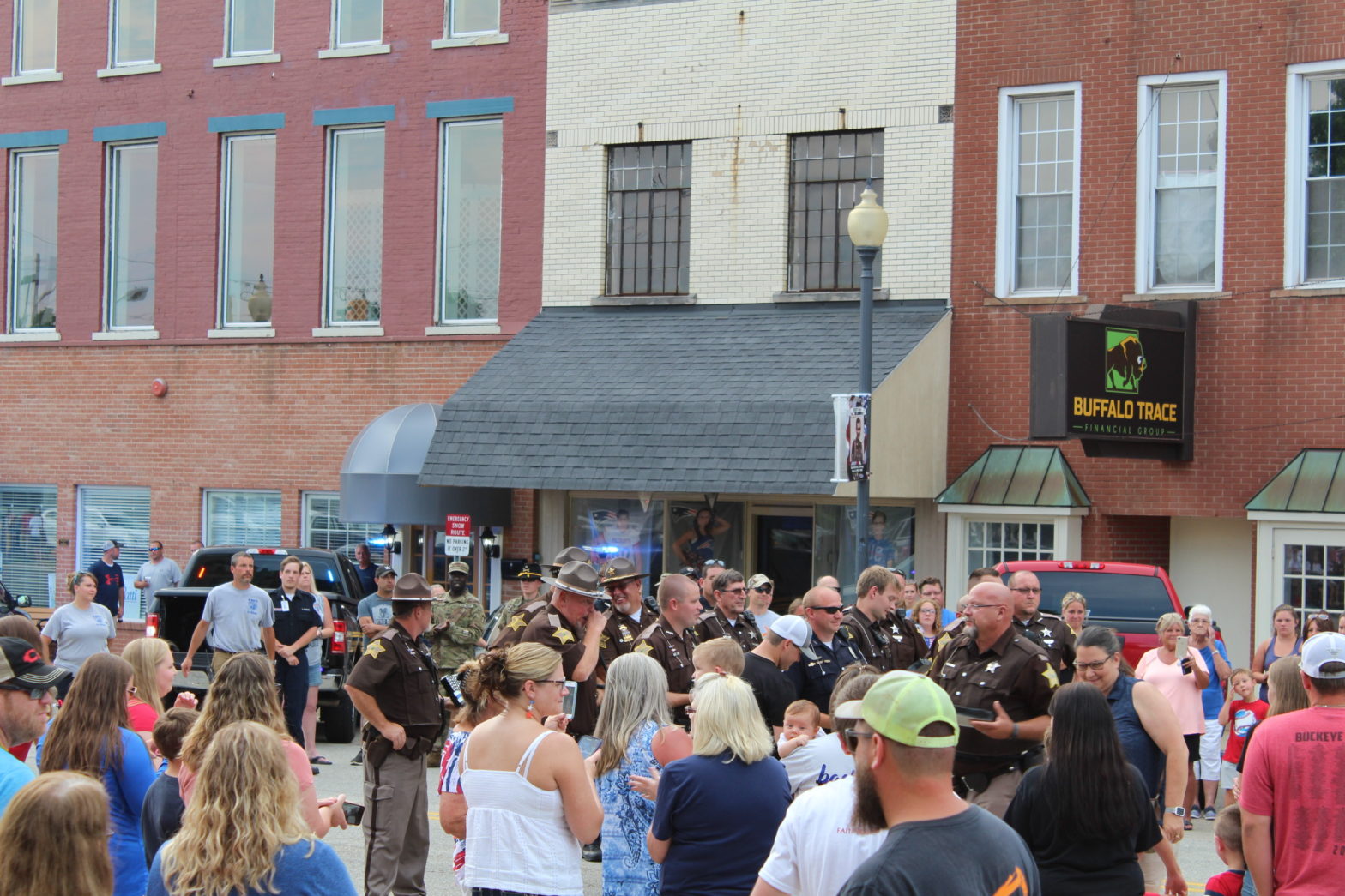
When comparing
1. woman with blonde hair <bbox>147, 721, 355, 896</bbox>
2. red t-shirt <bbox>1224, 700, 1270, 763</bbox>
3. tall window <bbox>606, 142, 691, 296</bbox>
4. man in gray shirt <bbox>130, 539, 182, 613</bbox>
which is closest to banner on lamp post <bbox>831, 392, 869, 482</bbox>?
red t-shirt <bbox>1224, 700, 1270, 763</bbox>

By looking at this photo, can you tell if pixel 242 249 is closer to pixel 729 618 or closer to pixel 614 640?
pixel 729 618

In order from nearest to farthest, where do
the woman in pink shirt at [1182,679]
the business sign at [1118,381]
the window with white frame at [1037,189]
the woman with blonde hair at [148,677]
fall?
the woman with blonde hair at [148,677] < the woman in pink shirt at [1182,679] < the business sign at [1118,381] < the window with white frame at [1037,189]

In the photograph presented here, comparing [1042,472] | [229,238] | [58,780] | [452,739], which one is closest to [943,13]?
[1042,472]

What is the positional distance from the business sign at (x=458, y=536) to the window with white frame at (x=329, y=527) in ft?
7.53

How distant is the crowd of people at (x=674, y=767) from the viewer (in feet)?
13.0

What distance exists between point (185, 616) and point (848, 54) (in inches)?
390

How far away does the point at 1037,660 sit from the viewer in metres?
7.74

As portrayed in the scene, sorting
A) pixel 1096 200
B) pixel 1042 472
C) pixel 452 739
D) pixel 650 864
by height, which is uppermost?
pixel 1096 200

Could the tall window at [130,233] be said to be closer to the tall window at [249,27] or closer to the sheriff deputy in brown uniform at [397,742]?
the tall window at [249,27]

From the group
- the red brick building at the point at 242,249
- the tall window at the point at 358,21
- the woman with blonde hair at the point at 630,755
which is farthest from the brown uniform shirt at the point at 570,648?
the tall window at the point at 358,21

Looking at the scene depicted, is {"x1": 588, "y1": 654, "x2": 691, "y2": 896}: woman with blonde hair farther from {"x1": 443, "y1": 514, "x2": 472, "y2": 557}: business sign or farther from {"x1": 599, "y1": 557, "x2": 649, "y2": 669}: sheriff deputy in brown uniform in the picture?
{"x1": 443, "y1": 514, "x2": 472, "y2": 557}: business sign

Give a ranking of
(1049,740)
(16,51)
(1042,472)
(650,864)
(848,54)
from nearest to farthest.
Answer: (1049,740) → (650,864) → (1042,472) → (848,54) → (16,51)

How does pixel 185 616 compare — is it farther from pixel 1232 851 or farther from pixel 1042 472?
pixel 1232 851

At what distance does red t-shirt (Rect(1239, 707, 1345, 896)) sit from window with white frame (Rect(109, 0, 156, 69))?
21.2 meters
